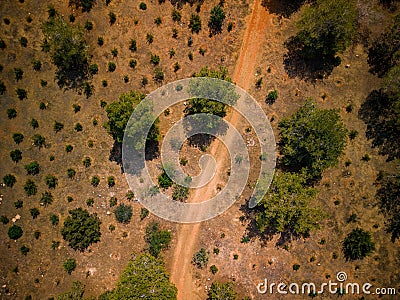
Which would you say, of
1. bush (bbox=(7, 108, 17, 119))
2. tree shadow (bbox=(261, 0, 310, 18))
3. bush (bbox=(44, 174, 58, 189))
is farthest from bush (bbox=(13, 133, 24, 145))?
tree shadow (bbox=(261, 0, 310, 18))

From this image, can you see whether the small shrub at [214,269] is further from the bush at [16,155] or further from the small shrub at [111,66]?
the small shrub at [111,66]

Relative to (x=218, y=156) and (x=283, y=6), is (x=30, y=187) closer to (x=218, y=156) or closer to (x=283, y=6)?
(x=218, y=156)

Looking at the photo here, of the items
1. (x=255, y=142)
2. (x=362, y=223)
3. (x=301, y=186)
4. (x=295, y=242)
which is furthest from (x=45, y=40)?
(x=362, y=223)

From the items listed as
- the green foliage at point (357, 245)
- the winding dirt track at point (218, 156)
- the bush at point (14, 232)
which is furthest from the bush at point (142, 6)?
the green foliage at point (357, 245)

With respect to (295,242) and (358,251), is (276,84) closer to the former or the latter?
(295,242)

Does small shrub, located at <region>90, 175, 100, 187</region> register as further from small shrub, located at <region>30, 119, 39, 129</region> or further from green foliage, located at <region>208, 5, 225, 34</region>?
green foliage, located at <region>208, 5, 225, 34</region>

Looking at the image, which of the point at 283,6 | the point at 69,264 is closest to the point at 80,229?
the point at 69,264
